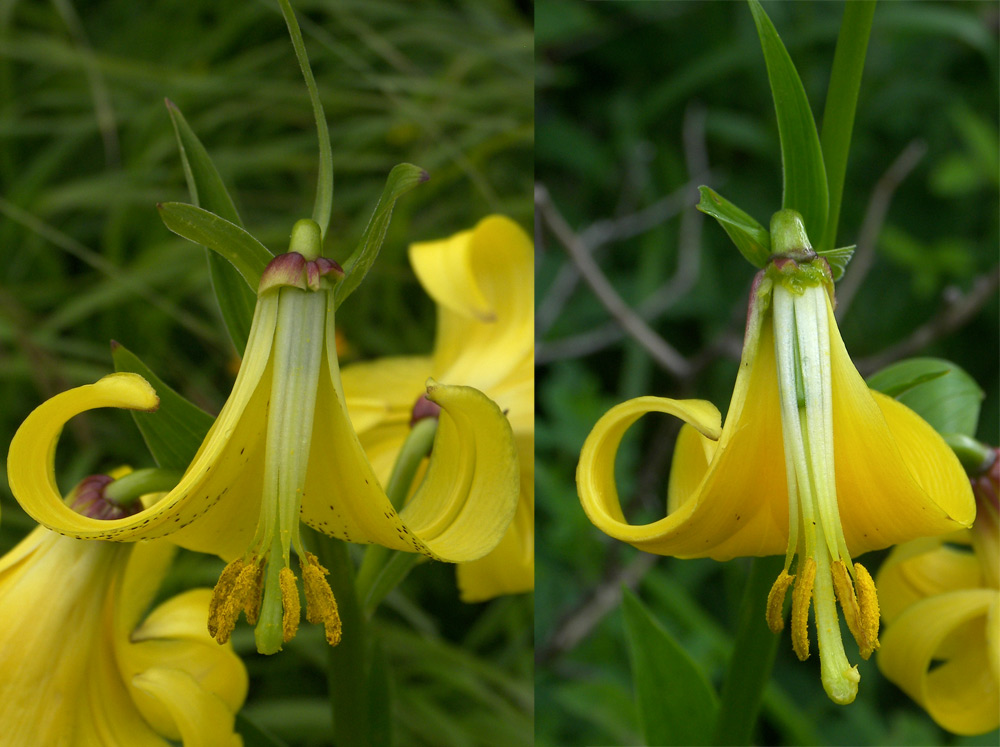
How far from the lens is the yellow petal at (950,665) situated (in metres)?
0.39

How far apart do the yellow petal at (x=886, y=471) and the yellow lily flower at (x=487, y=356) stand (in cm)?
13

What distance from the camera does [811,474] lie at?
247 mm

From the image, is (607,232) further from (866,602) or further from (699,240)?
(866,602)

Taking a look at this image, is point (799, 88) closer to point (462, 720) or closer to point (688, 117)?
point (462, 720)

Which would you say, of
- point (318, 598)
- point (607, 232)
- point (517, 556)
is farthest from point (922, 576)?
point (607, 232)

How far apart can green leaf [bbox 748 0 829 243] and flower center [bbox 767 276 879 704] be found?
0.06 m

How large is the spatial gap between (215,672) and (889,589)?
1.01 feet

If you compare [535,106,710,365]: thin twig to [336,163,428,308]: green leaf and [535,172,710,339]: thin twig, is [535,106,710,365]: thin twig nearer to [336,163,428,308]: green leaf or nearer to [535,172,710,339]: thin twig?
[535,172,710,339]: thin twig

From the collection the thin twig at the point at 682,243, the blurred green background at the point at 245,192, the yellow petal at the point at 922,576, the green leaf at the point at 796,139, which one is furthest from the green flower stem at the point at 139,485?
the thin twig at the point at 682,243

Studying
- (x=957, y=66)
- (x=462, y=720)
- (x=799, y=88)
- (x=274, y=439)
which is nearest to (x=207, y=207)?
(x=274, y=439)

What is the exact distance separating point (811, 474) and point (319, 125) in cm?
15

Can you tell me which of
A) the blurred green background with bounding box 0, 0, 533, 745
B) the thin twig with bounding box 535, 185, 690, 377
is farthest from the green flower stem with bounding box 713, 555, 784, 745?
the thin twig with bounding box 535, 185, 690, 377

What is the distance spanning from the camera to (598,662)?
1.03m

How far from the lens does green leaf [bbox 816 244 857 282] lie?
0.25 m
